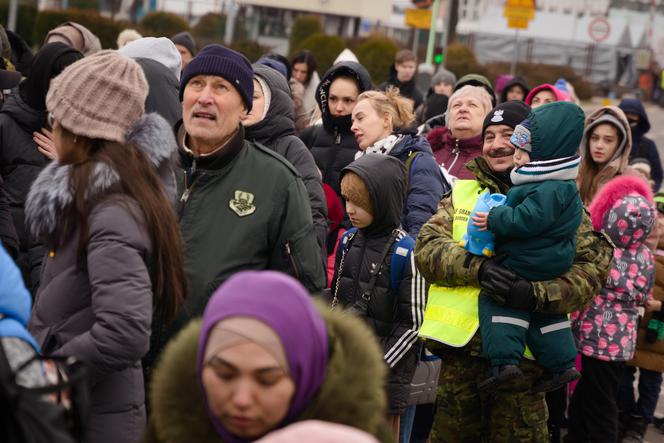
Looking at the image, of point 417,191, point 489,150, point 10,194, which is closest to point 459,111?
point 417,191

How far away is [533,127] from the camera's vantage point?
538 cm

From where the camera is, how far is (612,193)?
23.7ft

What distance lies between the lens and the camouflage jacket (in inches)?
212

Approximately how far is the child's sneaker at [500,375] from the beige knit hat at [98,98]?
7.42ft

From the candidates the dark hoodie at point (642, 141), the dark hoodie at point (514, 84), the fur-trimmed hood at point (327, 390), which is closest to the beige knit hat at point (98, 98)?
the fur-trimmed hood at point (327, 390)

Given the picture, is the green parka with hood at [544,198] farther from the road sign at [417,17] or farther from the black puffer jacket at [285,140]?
the road sign at [417,17]

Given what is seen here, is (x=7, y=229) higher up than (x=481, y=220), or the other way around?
(x=481, y=220)

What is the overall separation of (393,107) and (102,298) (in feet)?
13.5

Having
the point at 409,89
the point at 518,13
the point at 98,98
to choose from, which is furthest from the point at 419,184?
the point at 518,13

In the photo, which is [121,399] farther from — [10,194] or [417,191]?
[417,191]

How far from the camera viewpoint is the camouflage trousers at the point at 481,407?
5.46m

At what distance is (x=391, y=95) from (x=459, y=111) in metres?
0.62

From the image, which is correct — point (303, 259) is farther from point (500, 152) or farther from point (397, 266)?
point (500, 152)

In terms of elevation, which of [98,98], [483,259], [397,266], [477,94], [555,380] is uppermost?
[98,98]
